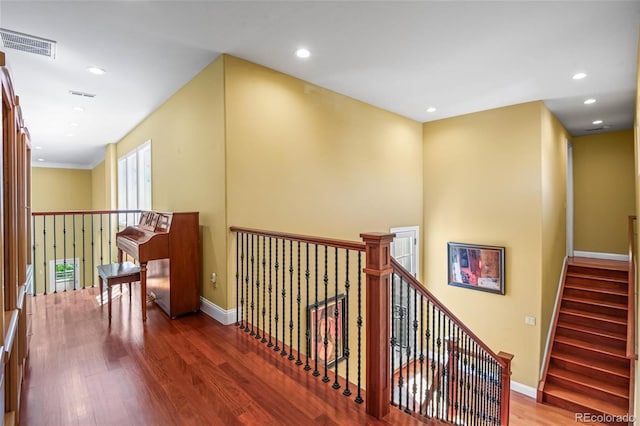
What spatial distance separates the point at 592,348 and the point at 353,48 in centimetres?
598

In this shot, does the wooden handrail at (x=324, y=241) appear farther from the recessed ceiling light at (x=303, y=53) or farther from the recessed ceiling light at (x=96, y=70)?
the recessed ceiling light at (x=96, y=70)

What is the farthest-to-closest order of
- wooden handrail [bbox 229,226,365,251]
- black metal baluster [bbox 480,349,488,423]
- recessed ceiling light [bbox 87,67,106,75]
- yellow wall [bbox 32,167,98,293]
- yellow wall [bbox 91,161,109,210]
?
yellow wall [bbox 32,167,98,293] → yellow wall [bbox 91,161,109,210] → black metal baluster [bbox 480,349,488,423] → recessed ceiling light [bbox 87,67,106,75] → wooden handrail [bbox 229,226,365,251]

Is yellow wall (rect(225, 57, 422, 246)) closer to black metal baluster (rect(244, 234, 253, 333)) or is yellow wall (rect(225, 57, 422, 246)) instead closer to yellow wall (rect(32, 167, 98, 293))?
black metal baluster (rect(244, 234, 253, 333))

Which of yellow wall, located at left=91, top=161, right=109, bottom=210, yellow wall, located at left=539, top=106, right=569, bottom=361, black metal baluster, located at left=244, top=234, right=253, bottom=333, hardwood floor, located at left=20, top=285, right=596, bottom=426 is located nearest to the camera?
hardwood floor, located at left=20, top=285, right=596, bottom=426

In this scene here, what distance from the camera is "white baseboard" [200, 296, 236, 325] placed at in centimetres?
326

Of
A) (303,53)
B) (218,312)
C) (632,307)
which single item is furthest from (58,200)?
(632,307)

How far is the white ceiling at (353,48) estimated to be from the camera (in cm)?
260

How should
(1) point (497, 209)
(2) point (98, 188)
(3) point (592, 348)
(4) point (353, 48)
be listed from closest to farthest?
1. (4) point (353, 48)
2. (3) point (592, 348)
3. (1) point (497, 209)
4. (2) point (98, 188)

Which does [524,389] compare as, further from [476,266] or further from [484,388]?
[476,266]

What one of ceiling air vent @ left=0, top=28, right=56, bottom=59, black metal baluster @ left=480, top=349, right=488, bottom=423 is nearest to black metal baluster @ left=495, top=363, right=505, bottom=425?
black metal baluster @ left=480, top=349, right=488, bottom=423

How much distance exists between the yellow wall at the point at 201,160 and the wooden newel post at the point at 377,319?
6.14 feet

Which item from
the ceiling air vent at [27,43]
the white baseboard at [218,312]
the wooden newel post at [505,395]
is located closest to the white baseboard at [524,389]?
the wooden newel post at [505,395]

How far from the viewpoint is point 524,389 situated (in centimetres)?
495

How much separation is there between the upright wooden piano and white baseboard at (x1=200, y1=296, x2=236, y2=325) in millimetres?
99
